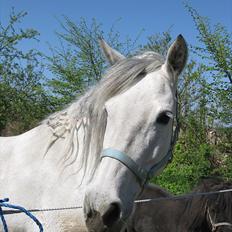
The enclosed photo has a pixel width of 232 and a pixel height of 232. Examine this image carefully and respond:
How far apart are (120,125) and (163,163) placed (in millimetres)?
408

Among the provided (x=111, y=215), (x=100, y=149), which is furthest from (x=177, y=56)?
(x=111, y=215)

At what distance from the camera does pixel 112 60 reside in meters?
2.85

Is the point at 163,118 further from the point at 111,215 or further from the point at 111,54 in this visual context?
the point at 111,54

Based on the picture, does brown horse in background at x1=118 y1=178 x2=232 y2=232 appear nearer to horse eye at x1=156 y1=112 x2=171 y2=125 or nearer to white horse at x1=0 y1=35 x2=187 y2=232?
white horse at x1=0 y1=35 x2=187 y2=232

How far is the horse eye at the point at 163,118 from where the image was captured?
2303mm

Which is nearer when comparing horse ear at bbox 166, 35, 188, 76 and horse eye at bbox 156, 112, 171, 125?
horse eye at bbox 156, 112, 171, 125

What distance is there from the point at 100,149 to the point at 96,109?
24cm

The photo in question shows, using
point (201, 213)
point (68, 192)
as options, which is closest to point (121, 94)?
point (68, 192)

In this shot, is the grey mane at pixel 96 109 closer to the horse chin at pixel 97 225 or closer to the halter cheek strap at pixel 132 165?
the halter cheek strap at pixel 132 165

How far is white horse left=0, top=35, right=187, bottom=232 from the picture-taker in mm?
2120

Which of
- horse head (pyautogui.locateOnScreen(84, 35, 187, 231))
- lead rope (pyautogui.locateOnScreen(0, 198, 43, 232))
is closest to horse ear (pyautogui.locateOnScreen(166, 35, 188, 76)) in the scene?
horse head (pyautogui.locateOnScreen(84, 35, 187, 231))

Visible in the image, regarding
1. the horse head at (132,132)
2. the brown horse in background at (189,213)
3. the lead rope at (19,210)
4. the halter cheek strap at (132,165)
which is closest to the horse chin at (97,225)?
the horse head at (132,132)

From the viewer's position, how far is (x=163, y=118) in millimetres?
2326

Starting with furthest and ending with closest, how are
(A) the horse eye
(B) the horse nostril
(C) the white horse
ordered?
(A) the horse eye, (C) the white horse, (B) the horse nostril
